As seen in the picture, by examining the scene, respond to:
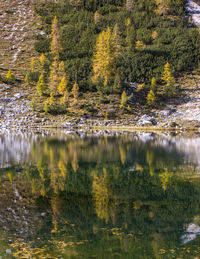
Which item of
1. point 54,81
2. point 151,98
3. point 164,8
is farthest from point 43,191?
point 164,8

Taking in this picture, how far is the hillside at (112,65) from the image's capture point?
2591 inches

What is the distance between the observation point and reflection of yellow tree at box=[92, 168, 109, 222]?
527 inches

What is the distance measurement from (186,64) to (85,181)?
7094 centimetres

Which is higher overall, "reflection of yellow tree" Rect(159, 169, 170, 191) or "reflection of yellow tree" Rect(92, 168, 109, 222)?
"reflection of yellow tree" Rect(92, 168, 109, 222)

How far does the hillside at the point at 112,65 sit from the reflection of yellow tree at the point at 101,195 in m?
44.3

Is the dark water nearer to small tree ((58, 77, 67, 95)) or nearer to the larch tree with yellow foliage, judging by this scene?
small tree ((58, 77, 67, 95))

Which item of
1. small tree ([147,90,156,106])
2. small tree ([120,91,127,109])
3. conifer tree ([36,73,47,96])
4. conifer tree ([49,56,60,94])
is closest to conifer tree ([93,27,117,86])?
small tree ([120,91,127,109])

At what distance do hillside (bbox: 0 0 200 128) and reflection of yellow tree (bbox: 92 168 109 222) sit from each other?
44.3 metres

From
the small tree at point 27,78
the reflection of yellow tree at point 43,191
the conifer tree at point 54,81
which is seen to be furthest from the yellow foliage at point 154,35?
the reflection of yellow tree at point 43,191

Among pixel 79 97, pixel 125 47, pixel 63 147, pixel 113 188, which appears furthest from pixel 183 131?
pixel 113 188

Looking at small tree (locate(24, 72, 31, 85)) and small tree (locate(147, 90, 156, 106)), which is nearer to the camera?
small tree (locate(147, 90, 156, 106))

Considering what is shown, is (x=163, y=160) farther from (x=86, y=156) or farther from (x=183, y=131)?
(x=183, y=131)

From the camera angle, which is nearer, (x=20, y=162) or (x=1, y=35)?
(x=20, y=162)

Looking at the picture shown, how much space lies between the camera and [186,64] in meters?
82.5
